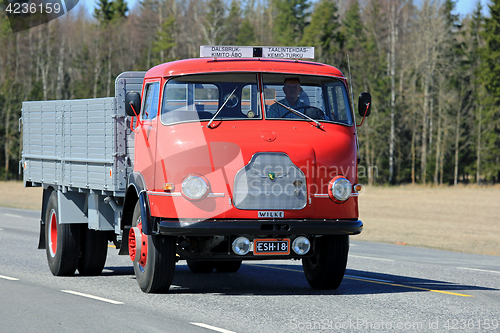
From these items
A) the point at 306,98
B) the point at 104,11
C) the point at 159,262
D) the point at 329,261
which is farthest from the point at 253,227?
the point at 104,11

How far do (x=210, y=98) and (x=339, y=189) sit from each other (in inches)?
74.3

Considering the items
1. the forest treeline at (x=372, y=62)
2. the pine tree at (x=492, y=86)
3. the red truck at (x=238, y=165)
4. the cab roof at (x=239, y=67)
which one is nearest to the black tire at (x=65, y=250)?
the red truck at (x=238, y=165)

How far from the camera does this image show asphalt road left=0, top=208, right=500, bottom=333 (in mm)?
7223

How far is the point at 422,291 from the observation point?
380 inches

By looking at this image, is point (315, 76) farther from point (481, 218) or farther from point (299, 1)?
point (299, 1)

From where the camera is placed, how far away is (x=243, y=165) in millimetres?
8383

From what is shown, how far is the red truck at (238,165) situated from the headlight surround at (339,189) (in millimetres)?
12

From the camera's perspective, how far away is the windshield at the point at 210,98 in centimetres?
880

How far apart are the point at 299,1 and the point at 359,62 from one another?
56.7 feet

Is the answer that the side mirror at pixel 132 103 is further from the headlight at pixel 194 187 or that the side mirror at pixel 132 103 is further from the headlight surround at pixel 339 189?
the headlight surround at pixel 339 189

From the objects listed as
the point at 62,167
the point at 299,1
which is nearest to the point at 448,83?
the point at 299,1

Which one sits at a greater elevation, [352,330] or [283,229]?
[283,229]

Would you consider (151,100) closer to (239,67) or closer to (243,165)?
(239,67)

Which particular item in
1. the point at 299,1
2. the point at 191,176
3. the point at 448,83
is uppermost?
the point at 299,1
